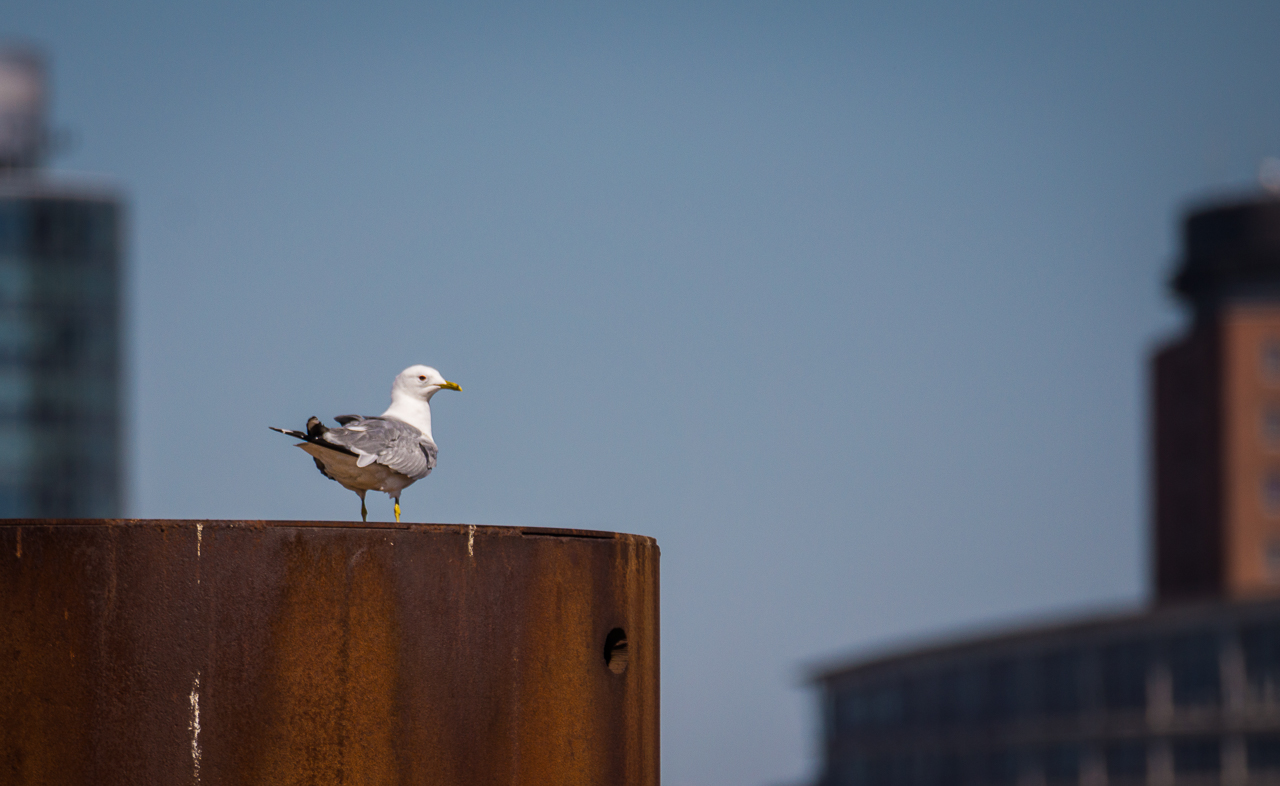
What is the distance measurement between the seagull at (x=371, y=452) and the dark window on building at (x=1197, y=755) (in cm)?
7887

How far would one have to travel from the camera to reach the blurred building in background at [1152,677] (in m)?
82.3

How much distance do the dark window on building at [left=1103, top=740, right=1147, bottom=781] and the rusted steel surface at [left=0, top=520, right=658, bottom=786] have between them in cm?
8096

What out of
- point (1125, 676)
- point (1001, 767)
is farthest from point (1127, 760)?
point (1001, 767)

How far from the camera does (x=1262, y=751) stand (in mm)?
81312

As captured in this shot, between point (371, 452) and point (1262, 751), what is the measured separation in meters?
79.4

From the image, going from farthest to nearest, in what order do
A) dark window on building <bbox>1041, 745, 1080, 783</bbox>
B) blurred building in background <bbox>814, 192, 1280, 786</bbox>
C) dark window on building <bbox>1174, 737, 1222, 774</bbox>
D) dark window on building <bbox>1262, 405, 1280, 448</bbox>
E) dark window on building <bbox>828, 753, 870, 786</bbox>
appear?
dark window on building <bbox>1262, 405, 1280, 448</bbox>, dark window on building <bbox>828, 753, 870, 786</bbox>, dark window on building <bbox>1041, 745, 1080, 783</bbox>, blurred building in background <bbox>814, 192, 1280, 786</bbox>, dark window on building <bbox>1174, 737, 1222, 774</bbox>

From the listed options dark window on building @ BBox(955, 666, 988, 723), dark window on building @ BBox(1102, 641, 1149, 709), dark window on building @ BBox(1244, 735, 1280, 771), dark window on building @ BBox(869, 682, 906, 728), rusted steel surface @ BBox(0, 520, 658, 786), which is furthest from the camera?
dark window on building @ BBox(869, 682, 906, 728)

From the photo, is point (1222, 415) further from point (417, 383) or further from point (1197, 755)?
point (417, 383)

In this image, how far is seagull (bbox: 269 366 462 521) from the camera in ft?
27.3

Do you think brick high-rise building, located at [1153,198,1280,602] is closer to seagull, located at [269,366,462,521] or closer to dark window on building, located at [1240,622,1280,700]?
dark window on building, located at [1240,622,1280,700]

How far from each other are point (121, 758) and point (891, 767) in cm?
8991

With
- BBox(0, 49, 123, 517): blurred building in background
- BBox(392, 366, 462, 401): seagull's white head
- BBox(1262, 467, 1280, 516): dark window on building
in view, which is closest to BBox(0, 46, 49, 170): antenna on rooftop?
BBox(0, 49, 123, 517): blurred building in background

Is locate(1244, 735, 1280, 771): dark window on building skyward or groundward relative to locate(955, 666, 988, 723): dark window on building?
groundward

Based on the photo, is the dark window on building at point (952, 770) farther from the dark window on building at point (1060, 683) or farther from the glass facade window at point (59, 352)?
the glass facade window at point (59, 352)
